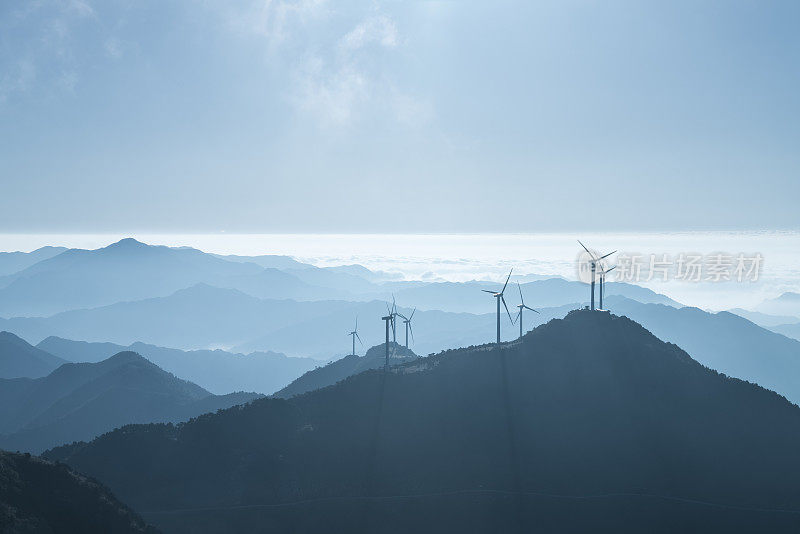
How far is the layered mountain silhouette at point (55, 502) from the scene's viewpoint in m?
61.5

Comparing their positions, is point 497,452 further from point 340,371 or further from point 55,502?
point 340,371

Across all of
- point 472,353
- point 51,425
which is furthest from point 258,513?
point 51,425

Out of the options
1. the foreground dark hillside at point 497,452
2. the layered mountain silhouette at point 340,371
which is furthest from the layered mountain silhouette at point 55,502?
the layered mountain silhouette at point 340,371

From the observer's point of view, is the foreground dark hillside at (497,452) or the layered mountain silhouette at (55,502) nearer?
the layered mountain silhouette at (55,502)

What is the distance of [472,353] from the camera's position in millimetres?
115000

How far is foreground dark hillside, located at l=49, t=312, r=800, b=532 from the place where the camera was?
83500 millimetres

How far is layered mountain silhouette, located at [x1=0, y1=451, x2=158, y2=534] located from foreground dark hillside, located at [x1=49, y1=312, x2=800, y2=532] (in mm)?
14644

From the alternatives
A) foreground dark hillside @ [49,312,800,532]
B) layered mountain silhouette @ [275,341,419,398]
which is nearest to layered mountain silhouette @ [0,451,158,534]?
foreground dark hillside @ [49,312,800,532]

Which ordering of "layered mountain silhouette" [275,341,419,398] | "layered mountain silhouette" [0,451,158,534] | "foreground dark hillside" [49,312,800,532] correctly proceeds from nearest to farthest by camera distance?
"layered mountain silhouette" [0,451,158,534] → "foreground dark hillside" [49,312,800,532] → "layered mountain silhouette" [275,341,419,398]

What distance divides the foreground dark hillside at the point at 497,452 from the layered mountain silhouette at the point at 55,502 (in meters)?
14.6

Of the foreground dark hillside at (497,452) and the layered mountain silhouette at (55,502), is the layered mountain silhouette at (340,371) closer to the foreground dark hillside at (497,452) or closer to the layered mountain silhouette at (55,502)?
the foreground dark hillside at (497,452)

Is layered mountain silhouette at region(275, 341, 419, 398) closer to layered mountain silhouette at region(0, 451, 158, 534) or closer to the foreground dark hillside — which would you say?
the foreground dark hillside

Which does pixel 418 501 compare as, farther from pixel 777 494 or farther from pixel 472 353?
pixel 777 494

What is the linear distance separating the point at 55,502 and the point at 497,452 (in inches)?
2519
